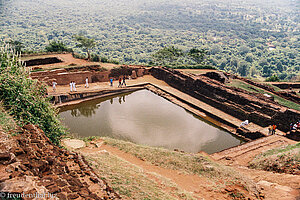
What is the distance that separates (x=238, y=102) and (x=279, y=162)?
780cm

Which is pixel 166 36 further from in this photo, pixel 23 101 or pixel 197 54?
pixel 23 101

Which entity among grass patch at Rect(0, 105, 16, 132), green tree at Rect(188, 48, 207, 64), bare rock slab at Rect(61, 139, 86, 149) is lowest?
bare rock slab at Rect(61, 139, 86, 149)

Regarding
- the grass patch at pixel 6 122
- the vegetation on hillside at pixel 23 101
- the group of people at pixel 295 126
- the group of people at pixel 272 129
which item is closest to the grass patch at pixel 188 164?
the vegetation on hillside at pixel 23 101

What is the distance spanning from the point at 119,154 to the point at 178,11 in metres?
208

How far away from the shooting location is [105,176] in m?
5.96

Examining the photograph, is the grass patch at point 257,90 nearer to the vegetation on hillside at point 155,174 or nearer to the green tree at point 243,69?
the vegetation on hillside at point 155,174

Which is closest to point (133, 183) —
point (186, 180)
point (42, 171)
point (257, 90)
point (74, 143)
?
point (186, 180)

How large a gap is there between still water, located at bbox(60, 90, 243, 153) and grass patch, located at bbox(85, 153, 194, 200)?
4.57 metres

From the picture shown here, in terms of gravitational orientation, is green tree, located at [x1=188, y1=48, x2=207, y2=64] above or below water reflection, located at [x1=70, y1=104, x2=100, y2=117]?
above

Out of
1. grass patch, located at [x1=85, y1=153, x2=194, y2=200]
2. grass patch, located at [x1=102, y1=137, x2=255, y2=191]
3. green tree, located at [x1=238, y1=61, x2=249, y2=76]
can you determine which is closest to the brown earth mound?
grass patch, located at [x1=85, y1=153, x2=194, y2=200]

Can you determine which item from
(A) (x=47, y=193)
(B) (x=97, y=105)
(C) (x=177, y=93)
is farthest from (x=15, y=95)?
(C) (x=177, y=93)

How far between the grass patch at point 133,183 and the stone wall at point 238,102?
31.8 ft

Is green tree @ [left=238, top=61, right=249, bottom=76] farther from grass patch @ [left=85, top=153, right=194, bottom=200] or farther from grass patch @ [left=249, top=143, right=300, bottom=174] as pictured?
grass patch @ [left=85, top=153, right=194, bottom=200]

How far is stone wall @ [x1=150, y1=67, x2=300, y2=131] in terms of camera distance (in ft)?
43.3
